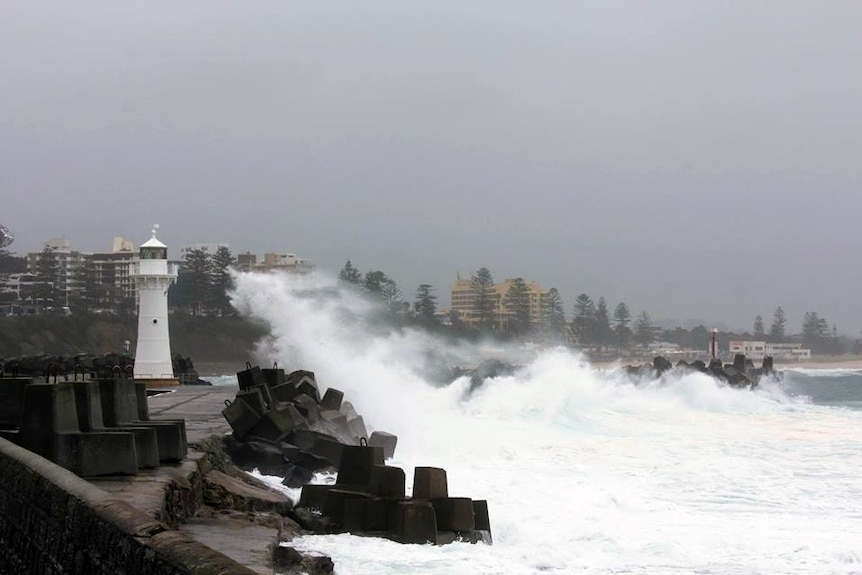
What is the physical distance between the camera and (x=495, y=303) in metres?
146

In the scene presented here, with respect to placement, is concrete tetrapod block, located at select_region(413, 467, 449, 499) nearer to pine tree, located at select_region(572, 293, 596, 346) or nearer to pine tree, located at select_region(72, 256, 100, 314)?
pine tree, located at select_region(72, 256, 100, 314)

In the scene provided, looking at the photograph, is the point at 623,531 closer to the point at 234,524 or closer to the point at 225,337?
the point at 234,524

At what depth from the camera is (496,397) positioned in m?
33.8

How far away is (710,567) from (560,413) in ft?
69.1

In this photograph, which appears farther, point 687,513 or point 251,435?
point 251,435

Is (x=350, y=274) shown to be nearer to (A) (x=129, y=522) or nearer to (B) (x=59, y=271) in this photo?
(B) (x=59, y=271)

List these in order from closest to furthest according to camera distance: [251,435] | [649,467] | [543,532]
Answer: [543,532] → [251,435] → [649,467]

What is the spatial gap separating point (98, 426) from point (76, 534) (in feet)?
15.2

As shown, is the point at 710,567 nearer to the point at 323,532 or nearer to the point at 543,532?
the point at 543,532

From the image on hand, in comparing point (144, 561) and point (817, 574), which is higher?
point (144, 561)

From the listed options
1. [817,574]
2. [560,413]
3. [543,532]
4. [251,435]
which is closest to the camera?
[817,574]

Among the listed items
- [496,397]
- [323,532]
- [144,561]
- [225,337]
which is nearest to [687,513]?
[323,532]

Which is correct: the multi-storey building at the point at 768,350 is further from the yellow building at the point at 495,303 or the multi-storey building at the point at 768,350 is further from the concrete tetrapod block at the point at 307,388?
the concrete tetrapod block at the point at 307,388

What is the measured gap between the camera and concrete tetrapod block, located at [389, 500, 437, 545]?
10.0 metres
